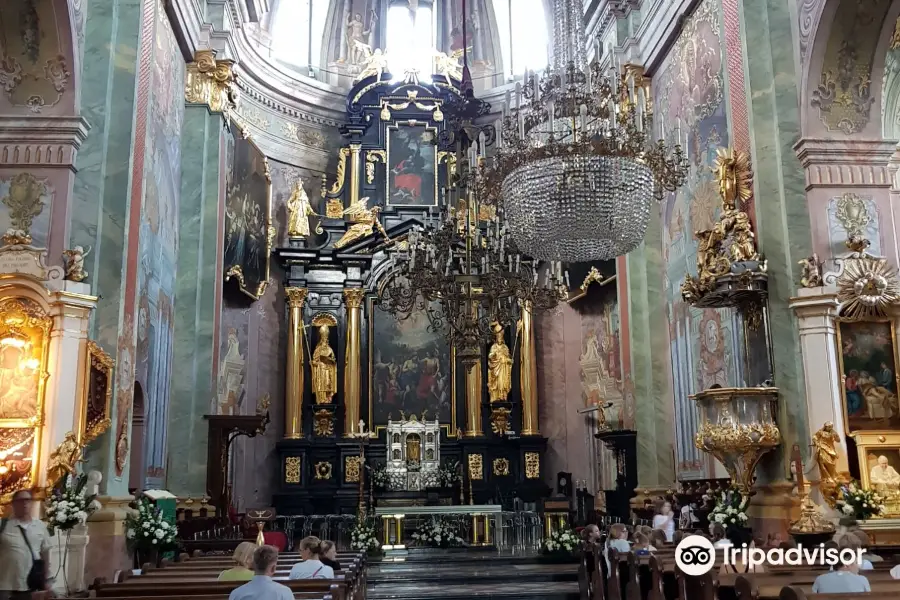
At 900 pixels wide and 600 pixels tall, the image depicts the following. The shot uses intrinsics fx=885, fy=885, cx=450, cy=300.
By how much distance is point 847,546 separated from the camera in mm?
5234

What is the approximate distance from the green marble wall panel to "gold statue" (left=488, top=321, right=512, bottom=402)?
9.26 m

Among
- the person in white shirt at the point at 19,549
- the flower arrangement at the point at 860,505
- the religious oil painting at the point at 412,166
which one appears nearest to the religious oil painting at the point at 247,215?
the religious oil painting at the point at 412,166

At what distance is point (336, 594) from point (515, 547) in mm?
9673

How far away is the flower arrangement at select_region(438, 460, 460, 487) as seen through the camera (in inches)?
722

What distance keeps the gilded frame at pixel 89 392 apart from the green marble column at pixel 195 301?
14.4ft

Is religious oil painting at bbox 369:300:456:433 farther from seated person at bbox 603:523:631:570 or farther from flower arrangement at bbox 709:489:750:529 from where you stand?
seated person at bbox 603:523:631:570

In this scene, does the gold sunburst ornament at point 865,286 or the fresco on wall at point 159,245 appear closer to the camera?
the gold sunburst ornament at point 865,286

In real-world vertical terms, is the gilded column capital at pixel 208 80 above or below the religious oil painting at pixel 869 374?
above

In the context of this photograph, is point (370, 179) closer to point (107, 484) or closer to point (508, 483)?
point (508, 483)

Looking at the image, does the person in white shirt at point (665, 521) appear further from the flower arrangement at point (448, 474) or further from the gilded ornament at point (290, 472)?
the gilded ornament at point (290, 472)

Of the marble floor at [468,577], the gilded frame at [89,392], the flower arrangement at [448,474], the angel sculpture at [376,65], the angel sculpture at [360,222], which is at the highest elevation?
the angel sculpture at [376,65]

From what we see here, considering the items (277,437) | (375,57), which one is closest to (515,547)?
(277,437)

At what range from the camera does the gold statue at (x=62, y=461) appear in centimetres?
846

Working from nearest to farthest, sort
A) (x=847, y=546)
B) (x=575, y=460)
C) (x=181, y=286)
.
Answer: (x=847, y=546)
(x=181, y=286)
(x=575, y=460)
